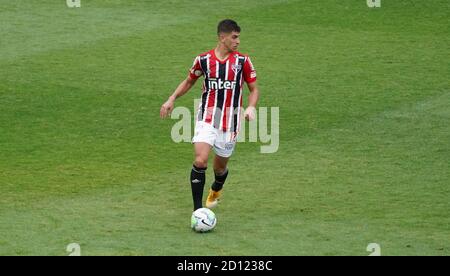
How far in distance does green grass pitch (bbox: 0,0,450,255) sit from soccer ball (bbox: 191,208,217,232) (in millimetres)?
115

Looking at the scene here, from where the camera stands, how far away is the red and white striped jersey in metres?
12.1

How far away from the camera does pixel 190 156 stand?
14.7m

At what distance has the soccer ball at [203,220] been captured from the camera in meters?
11.4

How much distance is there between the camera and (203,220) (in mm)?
11438

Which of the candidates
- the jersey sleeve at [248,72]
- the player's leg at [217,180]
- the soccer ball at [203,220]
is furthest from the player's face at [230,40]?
the soccer ball at [203,220]

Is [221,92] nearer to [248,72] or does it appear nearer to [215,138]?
[248,72]

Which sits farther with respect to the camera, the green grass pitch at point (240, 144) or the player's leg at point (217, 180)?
the player's leg at point (217, 180)

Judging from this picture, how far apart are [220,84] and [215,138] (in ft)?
2.03

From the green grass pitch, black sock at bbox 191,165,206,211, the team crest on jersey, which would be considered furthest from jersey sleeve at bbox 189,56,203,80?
the green grass pitch

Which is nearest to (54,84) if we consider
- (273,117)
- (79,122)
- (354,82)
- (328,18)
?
(79,122)

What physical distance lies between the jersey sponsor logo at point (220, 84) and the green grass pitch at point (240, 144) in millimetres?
1478

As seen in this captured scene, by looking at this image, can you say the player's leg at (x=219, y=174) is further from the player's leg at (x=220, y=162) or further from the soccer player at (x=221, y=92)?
the soccer player at (x=221, y=92)

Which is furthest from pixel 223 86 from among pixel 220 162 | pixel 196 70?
pixel 220 162
